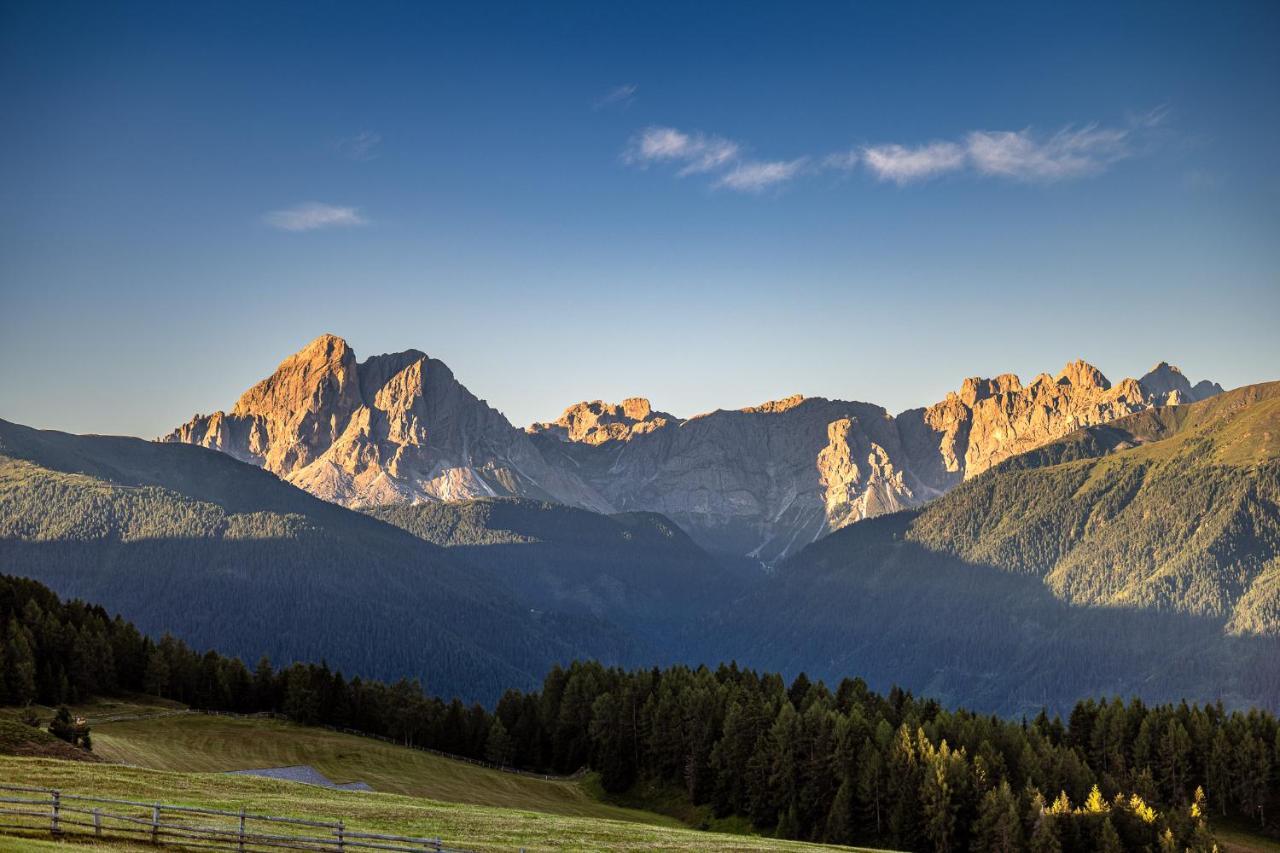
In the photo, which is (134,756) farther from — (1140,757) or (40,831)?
(1140,757)

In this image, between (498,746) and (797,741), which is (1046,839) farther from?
(498,746)

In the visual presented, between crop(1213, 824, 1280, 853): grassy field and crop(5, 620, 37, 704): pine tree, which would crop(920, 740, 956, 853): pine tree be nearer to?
crop(1213, 824, 1280, 853): grassy field

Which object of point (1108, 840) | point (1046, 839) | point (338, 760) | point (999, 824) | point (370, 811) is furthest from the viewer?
point (338, 760)

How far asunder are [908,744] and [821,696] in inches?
1380

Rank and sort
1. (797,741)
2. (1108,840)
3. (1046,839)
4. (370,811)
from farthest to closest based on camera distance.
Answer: (797,741) → (1046,839) → (1108,840) → (370,811)

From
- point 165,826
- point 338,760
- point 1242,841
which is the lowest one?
point 1242,841

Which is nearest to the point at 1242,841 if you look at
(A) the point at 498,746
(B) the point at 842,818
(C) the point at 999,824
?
(C) the point at 999,824

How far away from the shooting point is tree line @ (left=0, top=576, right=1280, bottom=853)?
119375 millimetres

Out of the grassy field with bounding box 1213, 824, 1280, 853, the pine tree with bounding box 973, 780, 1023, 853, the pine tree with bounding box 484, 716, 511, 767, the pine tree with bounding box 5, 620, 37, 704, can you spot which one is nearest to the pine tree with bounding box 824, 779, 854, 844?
the pine tree with bounding box 973, 780, 1023, 853

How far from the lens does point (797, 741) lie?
138875 mm

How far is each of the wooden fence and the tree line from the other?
7487 cm

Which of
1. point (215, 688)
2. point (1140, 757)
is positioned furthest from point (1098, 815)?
point (215, 688)

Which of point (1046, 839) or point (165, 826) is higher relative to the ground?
point (165, 826)

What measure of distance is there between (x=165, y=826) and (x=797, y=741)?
9537 cm
